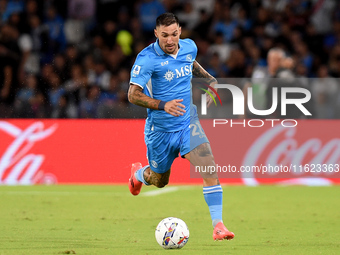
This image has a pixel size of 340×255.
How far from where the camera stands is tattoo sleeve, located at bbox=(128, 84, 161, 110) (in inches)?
290

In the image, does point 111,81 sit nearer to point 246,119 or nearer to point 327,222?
point 246,119

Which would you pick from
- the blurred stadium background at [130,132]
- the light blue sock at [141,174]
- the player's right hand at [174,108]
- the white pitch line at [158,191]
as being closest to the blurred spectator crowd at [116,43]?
the blurred stadium background at [130,132]

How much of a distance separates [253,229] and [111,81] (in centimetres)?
772

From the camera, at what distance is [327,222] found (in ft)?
30.1

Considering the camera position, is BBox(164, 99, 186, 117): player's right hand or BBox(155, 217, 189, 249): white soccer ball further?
BBox(164, 99, 186, 117): player's right hand

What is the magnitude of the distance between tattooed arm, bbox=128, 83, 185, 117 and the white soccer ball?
1.16 metres

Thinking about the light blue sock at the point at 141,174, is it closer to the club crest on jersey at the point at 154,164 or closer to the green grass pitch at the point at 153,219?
the green grass pitch at the point at 153,219

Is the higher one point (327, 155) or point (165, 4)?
point (165, 4)

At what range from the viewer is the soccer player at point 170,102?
7.34 metres

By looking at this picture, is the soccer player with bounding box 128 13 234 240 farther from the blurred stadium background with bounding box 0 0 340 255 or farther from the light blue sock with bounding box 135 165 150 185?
the blurred stadium background with bounding box 0 0 340 255

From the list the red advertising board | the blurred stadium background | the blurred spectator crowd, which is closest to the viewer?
the blurred stadium background

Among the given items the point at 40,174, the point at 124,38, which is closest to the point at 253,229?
the point at 40,174

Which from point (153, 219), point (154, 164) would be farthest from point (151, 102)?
point (153, 219)

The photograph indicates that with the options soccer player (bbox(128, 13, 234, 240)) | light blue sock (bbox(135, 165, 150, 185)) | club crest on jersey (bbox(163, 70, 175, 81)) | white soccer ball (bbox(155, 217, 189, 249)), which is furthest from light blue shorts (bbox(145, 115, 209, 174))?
white soccer ball (bbox(155, 217, 189, 249))
